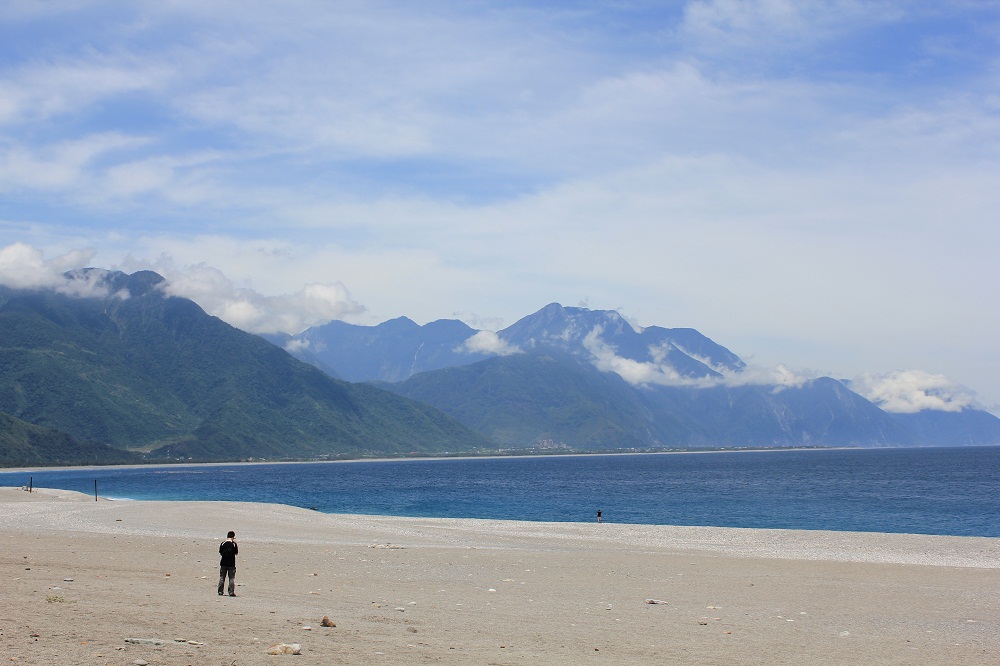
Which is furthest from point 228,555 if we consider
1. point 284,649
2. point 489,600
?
point 284,649

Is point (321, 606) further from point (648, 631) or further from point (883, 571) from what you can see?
point (883, 571)

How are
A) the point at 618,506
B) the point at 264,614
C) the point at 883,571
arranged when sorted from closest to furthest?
the point at 264,614
the point at 883,571
the point at 618,506

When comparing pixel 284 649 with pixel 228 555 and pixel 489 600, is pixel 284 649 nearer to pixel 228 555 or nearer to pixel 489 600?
pixel 228 555

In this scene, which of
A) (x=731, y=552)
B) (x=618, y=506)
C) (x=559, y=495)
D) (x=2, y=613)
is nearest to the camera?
(x=2, y=613)

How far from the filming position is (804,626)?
22859 mm

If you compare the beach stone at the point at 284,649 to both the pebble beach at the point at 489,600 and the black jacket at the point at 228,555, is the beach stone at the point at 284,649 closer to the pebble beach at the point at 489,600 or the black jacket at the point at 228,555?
the pebble beach at the point at 489,600

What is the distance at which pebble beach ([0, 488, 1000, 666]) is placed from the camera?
16953 mm

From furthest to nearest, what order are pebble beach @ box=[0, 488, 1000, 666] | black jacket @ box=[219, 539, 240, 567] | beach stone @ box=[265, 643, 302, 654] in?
black jacket @ box=[219, 539, 240, 567]
pebble beach @ box=[0, 488, 1000, 666]
beach stone @ box=[265, 643, 302, 654]

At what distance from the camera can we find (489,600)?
25859 millimetres

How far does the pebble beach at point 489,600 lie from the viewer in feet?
55.6

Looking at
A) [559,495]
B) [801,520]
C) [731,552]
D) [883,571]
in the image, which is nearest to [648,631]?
[883,571]

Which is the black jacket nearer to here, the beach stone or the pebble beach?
the pebble beach

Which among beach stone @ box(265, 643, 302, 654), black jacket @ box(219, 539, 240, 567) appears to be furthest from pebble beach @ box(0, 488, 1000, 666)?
black jacket @ box(219, 539, 240, 567)

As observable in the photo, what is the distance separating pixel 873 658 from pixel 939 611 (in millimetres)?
8980
